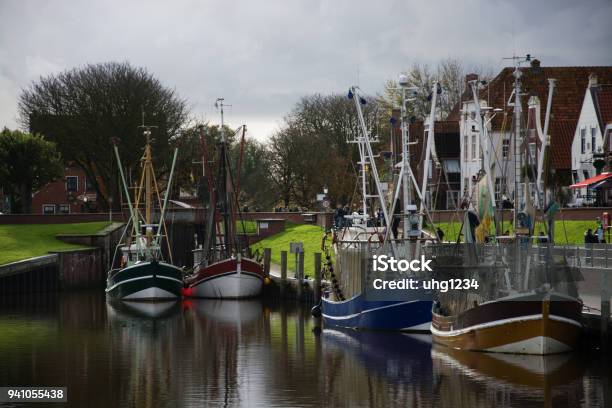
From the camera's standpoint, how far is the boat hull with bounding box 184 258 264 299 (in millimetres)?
69963

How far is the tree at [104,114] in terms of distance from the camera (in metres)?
102

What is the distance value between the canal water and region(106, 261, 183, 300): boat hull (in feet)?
40.2

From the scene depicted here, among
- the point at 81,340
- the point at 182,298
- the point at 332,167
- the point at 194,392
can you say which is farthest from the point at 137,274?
the point at 332,167

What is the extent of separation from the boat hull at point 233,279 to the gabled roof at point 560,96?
79.7ft

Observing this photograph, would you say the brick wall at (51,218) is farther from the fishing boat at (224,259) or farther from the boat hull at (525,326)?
the boat hull at (525,326)

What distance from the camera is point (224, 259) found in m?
71.4

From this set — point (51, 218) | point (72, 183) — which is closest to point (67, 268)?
point (51, 218)

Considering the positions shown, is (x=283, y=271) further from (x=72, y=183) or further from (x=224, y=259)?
(x=72, y=183)

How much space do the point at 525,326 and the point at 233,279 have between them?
1316 inches

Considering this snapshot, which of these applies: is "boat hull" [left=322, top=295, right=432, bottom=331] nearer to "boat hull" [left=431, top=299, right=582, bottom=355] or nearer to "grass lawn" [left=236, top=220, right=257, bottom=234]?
"boat hull" [left=431, top=299, right=582, bottom=355]

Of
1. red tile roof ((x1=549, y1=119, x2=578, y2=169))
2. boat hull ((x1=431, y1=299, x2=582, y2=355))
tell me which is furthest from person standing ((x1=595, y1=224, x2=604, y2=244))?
red tile roof ((x1=549, y1=119, x2=578, y2=169))

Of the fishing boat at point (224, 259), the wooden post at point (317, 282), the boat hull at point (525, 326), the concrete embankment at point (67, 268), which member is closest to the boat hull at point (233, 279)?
the fishing boat at point (224, 259)

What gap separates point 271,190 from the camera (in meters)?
122

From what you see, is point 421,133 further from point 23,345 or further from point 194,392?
point 194,392
